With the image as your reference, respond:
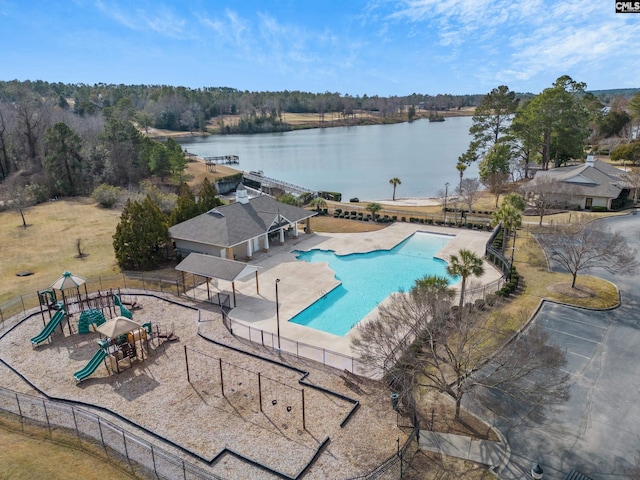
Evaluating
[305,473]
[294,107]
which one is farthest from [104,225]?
[294,107]

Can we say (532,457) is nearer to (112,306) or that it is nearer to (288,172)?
(112,306)

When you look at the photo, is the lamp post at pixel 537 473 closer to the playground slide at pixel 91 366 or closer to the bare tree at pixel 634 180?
the playground slide at pixel 91 366

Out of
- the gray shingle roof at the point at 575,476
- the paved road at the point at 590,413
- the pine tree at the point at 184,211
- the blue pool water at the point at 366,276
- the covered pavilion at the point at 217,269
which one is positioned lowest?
the blue pool water at the point at 366,276

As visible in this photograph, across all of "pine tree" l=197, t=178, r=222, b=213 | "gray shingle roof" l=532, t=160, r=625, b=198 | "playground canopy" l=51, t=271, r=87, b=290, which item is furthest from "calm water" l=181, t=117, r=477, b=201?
"playground canopy" l=51, t=271, r=87, b=290

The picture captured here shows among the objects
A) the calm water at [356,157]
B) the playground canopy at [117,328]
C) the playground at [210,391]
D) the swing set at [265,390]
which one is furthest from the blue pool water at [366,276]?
the calm water at [356,157]

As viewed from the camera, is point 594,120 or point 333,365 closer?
point 333,365

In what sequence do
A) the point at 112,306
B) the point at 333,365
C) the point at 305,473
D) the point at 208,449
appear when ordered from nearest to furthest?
the point at 305,473 → the point at 208,449 → the point at 333,365 → the point at 112,306
